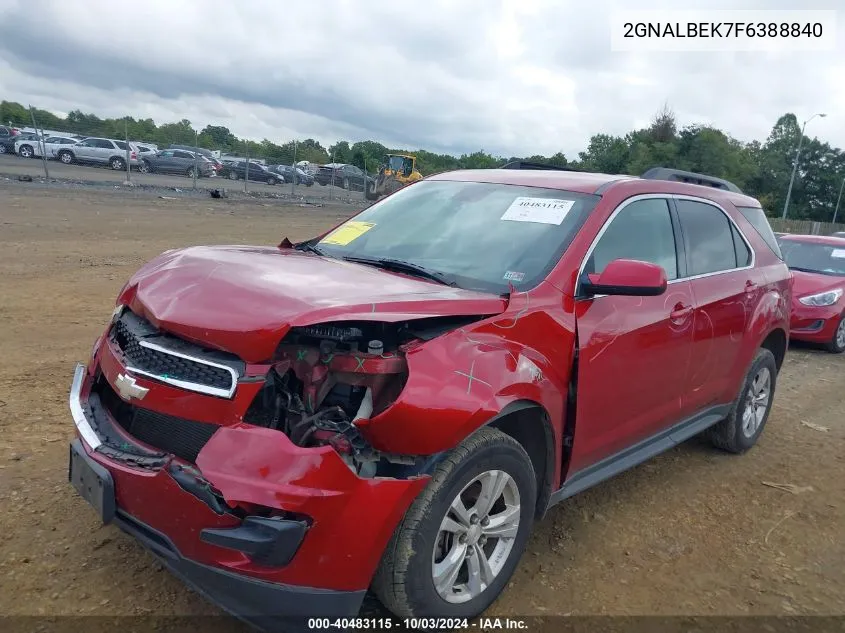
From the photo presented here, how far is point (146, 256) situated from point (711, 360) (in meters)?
9.35

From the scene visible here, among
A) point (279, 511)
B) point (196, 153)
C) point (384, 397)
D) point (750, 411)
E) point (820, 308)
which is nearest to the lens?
point (279, 511)

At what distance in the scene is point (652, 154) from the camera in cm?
5091

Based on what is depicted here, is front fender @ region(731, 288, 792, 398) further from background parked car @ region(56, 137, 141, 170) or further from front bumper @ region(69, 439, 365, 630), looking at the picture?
background parked car @ region(56, 137, 141, 170)

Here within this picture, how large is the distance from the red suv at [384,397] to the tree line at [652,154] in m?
26.3

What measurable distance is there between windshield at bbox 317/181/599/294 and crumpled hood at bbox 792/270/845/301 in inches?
263

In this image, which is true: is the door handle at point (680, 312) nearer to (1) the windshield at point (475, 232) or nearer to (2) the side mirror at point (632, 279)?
(2) the side mirror at point (632, 279)

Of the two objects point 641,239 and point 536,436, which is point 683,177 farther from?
point 536,436

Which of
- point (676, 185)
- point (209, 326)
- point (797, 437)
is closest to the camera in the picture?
point (209, 326)

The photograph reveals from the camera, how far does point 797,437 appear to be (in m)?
5.64

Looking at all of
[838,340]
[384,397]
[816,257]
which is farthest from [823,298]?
[384,397]

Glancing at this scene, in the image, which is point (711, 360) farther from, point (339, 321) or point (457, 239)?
point (339, 321)

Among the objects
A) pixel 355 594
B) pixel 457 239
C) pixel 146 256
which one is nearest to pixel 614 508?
pixel 457 239

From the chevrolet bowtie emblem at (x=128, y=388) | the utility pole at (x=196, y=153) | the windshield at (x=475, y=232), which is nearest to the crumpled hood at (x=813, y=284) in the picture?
the windshield at (x=475, y=232)

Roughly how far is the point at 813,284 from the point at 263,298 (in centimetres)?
882
